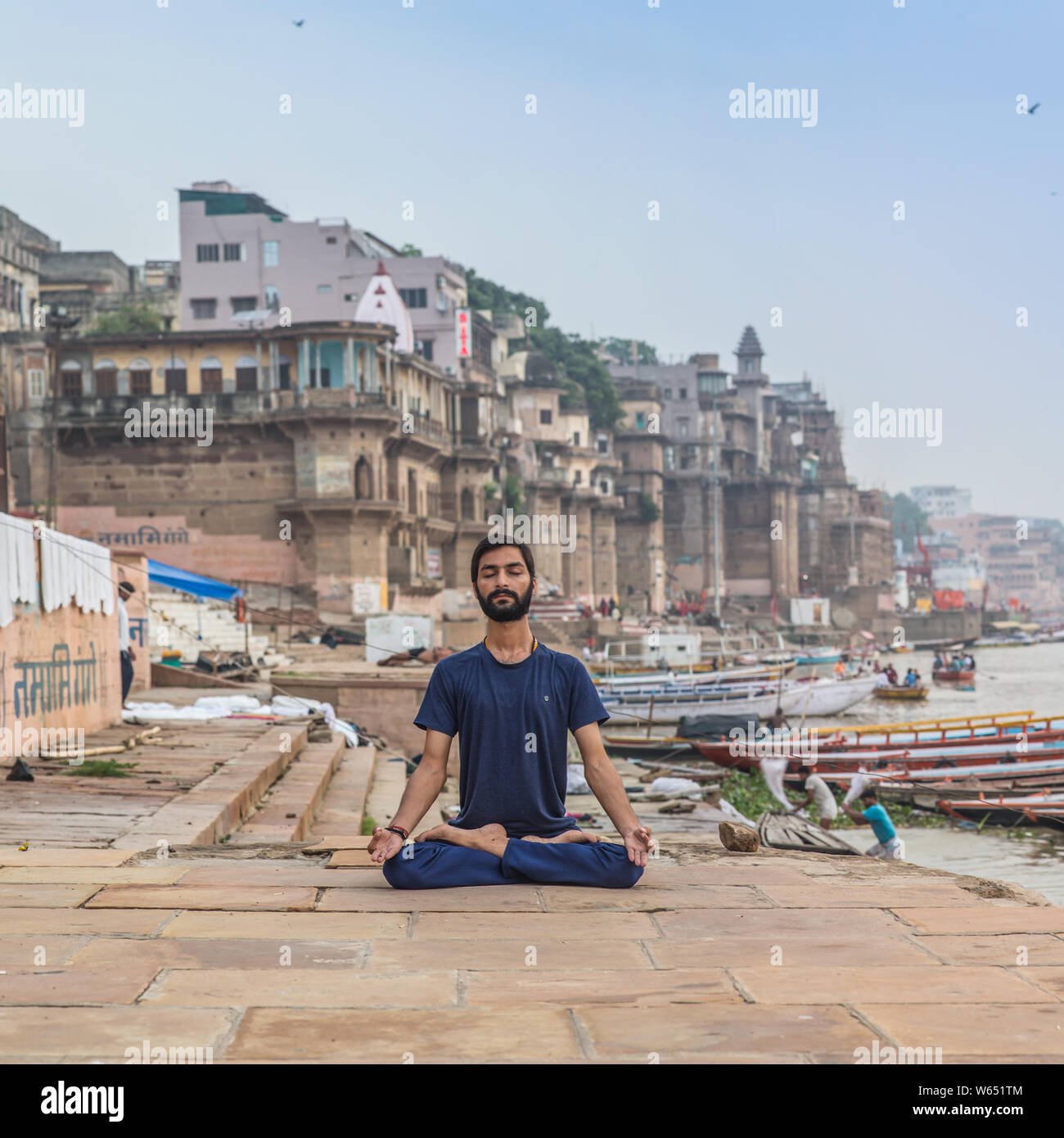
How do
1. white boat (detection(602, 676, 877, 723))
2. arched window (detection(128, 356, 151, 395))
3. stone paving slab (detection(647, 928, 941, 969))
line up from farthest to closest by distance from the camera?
1. arched window (detection(128, 356, 151, 395))
2. white boat (detection(602, 676, 877, 723))
3. stone paving slab (detection(647, 928, 941, 969))

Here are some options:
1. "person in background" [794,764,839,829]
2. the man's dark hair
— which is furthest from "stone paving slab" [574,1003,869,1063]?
"person in background" [794,764,839,829]

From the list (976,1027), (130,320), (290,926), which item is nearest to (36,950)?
(290,926)

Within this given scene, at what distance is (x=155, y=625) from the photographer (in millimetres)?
28219

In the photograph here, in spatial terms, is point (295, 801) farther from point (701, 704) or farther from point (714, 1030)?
point (701, 704)

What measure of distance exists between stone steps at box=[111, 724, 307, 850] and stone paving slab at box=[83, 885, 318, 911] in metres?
1.68

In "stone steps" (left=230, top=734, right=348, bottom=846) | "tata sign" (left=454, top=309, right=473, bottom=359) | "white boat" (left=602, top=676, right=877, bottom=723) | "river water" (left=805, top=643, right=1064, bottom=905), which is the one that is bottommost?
"river water" (left=805, top=643, right=1064, bottom=905)

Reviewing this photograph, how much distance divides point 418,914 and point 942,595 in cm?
14679

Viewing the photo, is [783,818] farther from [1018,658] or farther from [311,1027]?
[1018,658]

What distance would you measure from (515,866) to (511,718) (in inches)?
22.8

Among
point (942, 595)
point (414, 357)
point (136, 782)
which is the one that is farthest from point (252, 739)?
point (942, 595)

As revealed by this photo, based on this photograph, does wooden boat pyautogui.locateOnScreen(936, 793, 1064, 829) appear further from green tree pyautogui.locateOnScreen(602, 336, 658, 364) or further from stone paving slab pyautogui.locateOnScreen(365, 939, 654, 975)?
green tree pyautogui.locateOnScreen(602, 336, 658, 364)

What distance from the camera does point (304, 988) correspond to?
3.82 m

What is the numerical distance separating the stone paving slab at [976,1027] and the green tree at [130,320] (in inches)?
1943

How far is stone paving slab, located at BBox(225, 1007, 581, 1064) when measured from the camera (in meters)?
3.20
